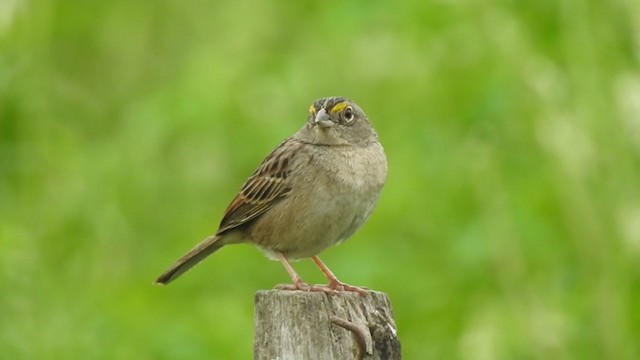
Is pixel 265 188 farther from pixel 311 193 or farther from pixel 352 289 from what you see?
pixel 352 289

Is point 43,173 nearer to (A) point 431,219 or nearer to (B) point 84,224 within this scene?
(B) point 84,224

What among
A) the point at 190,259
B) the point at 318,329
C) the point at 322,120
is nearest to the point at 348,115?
the point at 322,120

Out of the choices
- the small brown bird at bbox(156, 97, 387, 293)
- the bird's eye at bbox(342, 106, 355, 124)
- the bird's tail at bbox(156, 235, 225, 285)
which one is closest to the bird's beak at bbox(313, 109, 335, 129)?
the small brown bird at bbox(156, 97, 387, 293)

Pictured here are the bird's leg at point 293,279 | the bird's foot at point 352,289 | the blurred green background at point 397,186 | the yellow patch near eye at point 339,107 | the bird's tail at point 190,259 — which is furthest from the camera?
the blurred green background at point 397,186

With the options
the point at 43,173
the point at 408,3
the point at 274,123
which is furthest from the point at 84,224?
the point at 408,3

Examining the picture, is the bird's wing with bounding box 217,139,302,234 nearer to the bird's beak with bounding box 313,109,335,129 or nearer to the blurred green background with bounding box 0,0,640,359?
the bird's beak with bounding box 313,109,335,129

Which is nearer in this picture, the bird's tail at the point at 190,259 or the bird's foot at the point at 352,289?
the bird's foot at the point at 352,289

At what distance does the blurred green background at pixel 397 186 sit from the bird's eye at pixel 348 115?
1.38 m

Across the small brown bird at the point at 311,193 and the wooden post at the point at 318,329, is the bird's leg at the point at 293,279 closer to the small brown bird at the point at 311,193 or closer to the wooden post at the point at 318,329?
the small brown bird at the point at 311,193

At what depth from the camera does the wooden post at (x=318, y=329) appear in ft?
19.1

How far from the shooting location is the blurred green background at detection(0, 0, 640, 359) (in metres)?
9.38

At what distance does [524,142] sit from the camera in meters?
10.0

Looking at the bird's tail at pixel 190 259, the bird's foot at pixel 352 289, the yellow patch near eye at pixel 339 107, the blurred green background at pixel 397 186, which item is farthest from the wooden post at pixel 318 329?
the blurred green background at pixel 397 186

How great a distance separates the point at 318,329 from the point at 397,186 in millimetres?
5072
